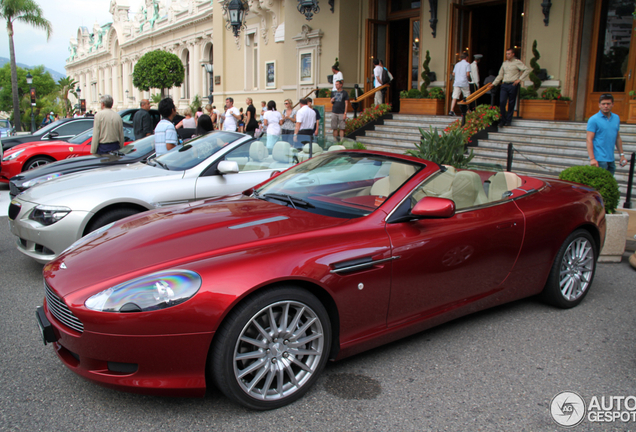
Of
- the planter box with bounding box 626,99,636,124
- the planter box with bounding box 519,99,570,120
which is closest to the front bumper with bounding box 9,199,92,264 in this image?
the planter box with bounding box 519,99,570,120

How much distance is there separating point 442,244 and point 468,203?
56 cm

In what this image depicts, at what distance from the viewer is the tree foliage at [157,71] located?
1420 inches

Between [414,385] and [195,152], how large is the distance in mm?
4135

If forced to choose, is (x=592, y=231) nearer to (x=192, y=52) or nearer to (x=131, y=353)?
(x=131, y=353)

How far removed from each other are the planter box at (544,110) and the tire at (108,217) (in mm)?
10158

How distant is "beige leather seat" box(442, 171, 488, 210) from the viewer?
3.81 m

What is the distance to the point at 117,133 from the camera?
357 inches

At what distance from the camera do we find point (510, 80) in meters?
11.8

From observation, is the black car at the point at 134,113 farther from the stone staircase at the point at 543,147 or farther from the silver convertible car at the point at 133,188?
the silver convertible car at the point at 133,188

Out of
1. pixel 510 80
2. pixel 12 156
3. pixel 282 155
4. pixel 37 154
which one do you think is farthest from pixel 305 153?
pixel 12 156

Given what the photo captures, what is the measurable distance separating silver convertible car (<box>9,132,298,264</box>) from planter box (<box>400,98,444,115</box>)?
9193 mm

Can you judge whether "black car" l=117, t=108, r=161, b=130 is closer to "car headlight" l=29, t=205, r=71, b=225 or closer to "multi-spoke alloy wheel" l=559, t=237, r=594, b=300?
"car headlight" l=29, t=205, r=71, b=225

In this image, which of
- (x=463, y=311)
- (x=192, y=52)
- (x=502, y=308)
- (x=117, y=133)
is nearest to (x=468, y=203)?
(x=463, y=311)

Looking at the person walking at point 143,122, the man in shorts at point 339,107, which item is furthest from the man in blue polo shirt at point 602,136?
Answer: the person walking at point 143,122
